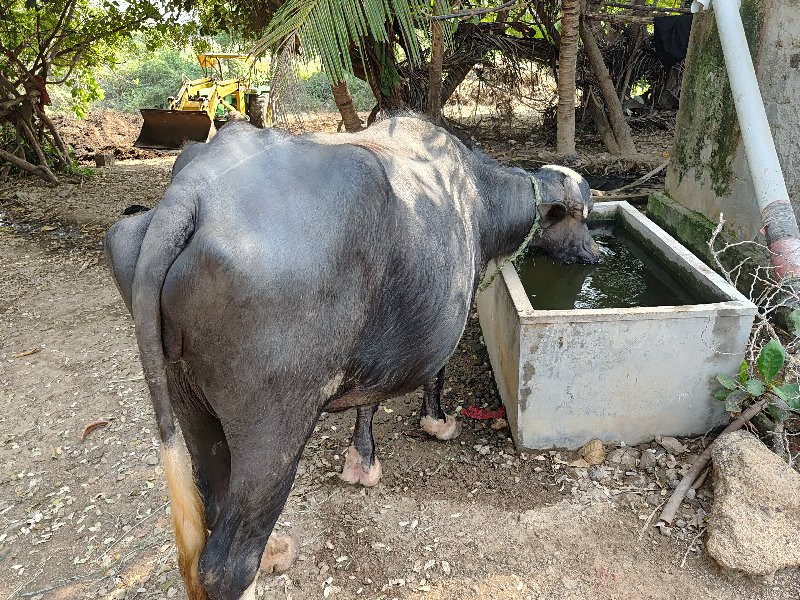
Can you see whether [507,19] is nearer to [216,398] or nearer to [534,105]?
[534,105]

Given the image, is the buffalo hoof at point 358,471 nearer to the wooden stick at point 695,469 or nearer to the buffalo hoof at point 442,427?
the buffalo hoof at point 442,427

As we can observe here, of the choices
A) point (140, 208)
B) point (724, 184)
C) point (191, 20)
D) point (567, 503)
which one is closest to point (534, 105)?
point (191, 20)

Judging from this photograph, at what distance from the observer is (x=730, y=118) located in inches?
168

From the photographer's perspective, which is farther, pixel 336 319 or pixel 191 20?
pixel 191 20

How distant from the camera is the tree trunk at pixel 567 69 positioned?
601 cm

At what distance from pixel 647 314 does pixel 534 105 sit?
8.19m

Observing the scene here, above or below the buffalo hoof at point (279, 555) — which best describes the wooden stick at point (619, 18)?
above

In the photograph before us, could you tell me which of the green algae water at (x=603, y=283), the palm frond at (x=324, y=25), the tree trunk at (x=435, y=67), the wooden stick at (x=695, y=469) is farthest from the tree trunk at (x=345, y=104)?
the wooden stick at (x=695, y=469)

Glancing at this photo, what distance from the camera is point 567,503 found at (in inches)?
123

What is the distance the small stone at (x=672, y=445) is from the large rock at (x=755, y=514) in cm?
42

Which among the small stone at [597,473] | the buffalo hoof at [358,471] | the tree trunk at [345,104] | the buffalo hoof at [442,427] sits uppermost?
the tree trunk at [345,104]

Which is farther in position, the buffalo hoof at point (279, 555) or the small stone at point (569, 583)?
the buffalo hoof at point (279, 555)

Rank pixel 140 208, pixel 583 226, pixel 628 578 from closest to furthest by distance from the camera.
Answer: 1. pixel 140 208
2. pixel 628 578
3. pixel 583 226

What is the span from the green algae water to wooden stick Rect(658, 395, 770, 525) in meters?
0.74
